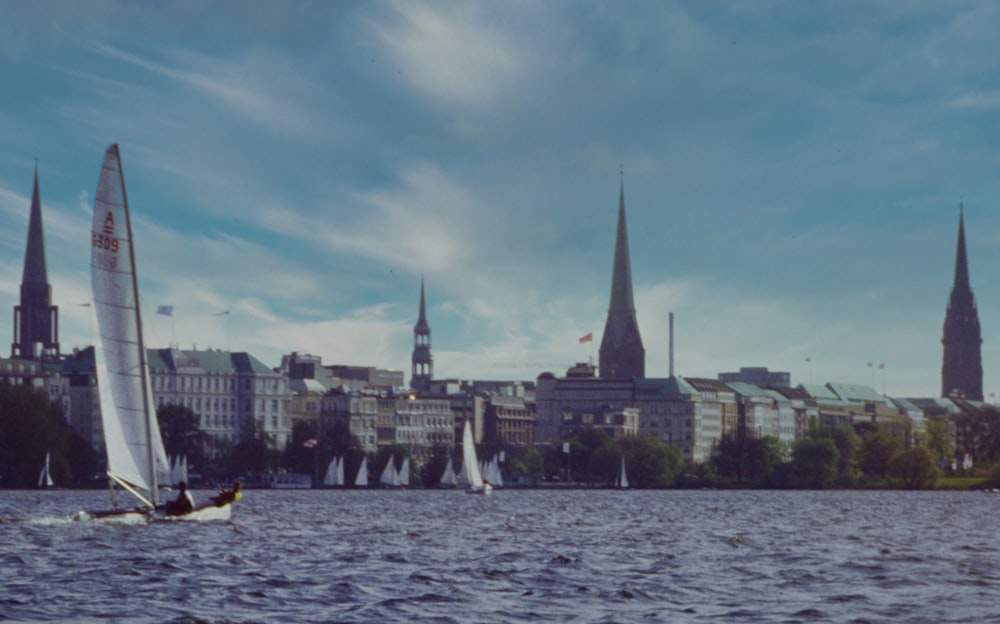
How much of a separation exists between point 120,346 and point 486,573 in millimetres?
26505

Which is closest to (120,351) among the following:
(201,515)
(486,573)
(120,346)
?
(120,346)

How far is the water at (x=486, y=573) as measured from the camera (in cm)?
4941

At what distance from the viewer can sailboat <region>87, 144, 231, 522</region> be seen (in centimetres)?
8138

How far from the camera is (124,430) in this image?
8238 centimetres

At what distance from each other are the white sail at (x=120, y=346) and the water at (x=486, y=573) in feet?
10.7

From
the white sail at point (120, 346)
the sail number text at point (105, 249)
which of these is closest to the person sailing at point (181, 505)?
the white sail at point (120, 346)

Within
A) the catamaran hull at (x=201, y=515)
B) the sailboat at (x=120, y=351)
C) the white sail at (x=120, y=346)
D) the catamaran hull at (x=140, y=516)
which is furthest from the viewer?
the catamaran hull at (x=201, y=515)

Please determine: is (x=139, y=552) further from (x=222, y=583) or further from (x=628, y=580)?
(x=628, y=580)

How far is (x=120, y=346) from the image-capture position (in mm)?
82562

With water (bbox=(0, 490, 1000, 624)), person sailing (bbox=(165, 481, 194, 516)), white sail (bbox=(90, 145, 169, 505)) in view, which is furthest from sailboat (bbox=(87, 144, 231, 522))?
water (bbox=(0, 490, 1000, 624))

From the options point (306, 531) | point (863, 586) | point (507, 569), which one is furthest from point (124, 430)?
point (863, 586)

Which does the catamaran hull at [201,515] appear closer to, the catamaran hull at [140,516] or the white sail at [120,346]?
the catamaran hull at [140,516]

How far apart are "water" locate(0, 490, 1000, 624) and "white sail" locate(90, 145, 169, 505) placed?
3254 mm

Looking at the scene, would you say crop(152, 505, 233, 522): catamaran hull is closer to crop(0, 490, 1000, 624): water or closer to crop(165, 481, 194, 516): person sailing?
crop(165, 481, 194, 516): person sailing
